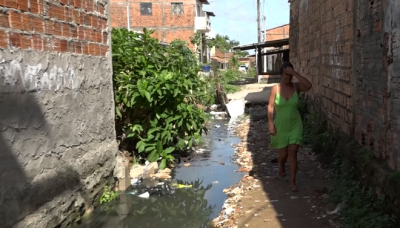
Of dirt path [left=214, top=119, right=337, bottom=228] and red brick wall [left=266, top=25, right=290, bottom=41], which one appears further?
red brick wall [left=266, top=25, right=290, bottom=41]

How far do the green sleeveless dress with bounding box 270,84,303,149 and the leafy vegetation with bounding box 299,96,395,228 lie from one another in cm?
69

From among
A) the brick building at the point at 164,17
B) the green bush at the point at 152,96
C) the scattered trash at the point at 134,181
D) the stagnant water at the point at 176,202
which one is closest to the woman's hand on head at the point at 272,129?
the stagnant water at the point at 176,202

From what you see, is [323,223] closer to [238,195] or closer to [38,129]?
[238,195]

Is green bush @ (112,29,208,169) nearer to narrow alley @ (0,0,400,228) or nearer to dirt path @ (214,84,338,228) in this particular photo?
narrow alley @ (0,0,400,228)

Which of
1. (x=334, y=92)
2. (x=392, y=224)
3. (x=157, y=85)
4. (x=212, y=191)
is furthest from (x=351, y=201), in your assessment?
(x=157, y=85)

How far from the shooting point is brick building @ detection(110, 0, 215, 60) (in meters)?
34.7

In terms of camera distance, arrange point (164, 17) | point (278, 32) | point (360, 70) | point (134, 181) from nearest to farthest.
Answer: point (360, 70)
point (134, 181)
point (164, 17)
point (278, 32)

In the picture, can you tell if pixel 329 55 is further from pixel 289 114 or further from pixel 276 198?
pixel 276 198

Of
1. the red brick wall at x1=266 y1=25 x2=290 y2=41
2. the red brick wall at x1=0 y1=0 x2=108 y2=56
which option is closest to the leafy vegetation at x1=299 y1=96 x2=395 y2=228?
the red brick wall at x1=0 y1=0 x2=108 y2=56

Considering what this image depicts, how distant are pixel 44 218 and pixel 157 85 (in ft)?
9.11

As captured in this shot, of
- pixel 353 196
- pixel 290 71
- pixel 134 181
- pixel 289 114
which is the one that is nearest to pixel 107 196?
pixel 134 181

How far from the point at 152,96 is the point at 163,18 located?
1194 inches

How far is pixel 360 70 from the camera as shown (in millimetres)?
4742

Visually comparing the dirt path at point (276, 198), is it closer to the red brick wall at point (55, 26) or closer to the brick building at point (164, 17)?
the red brick wall at point (55, 26)
